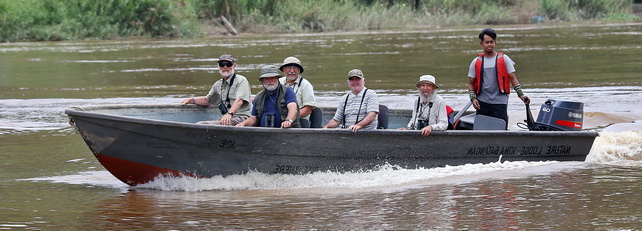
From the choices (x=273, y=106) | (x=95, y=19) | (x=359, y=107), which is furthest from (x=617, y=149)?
(x=95, y=19)

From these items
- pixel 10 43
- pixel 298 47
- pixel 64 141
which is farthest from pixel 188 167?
pixel 10 43

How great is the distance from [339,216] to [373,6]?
44.1m

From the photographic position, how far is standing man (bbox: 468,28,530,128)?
9617mm

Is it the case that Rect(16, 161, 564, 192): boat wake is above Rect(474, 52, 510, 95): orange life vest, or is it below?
below

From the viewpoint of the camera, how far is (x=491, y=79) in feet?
31.8

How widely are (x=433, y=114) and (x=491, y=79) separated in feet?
3.09

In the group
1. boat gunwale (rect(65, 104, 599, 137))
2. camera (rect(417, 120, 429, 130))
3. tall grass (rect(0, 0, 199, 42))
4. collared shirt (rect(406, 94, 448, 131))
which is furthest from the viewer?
tall grass (rect(0, 0, 199, 42))

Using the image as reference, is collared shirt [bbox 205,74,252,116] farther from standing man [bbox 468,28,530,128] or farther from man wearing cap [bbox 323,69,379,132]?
standing man [bbox 468,28,530,128]

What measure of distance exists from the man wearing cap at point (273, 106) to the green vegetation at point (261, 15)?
116ft

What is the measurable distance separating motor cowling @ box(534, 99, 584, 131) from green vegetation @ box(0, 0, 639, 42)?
3506 centimetres

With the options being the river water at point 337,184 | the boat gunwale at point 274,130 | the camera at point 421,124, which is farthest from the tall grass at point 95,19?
the camera at point 421,124

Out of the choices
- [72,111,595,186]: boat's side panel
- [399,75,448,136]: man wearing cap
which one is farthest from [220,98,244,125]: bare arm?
[399,75,448,136]: man wearing cap

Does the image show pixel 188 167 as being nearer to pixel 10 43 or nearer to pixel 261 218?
pixel 261 218

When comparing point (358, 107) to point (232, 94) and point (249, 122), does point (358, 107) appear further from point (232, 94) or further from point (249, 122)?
point (232, 94)
